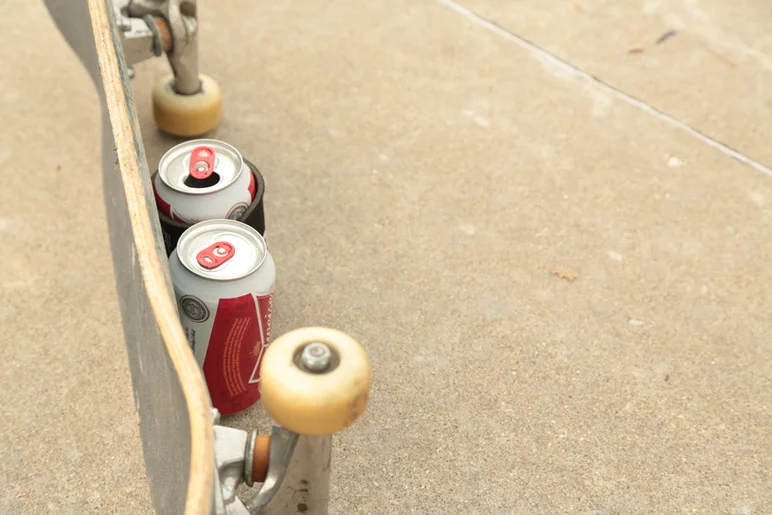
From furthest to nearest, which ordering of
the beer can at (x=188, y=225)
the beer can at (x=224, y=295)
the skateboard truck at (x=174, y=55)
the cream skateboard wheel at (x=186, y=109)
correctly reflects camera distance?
the cream skateboard wheel at (x=186, y=109)
the skateboard truck at (x=174, y=55)
the beer can at (x=188, y=225)
the beer can at (x=224, y=295)

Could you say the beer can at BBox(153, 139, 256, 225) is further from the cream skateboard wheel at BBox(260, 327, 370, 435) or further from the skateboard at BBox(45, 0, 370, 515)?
the cream skateboard wheel at BBox(260, 327, 370, 435)

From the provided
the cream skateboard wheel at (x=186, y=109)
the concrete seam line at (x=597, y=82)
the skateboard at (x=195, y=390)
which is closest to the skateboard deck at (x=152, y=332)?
the skateboard at (x=195, y=390)

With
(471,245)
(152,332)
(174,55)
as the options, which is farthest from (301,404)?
(174,55)

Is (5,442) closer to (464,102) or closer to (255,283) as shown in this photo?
(255,283)

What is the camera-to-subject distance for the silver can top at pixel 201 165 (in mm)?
1303

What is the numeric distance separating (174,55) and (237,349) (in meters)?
0.82

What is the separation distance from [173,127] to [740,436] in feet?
4.49

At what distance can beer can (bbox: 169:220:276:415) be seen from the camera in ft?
3.77

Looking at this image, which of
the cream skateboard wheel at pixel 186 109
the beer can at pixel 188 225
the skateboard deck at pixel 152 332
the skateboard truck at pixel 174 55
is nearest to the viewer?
the skateboard deck at pixel 152 332

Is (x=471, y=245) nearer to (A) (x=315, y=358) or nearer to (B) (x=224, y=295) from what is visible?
(B) (x=224, y=295)

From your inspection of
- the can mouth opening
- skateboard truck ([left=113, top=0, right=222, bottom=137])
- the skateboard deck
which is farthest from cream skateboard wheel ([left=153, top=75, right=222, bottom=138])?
the can mouth opening

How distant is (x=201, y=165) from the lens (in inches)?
51.8

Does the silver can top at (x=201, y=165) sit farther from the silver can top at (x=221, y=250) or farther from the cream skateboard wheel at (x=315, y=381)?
the cream skateboard wheel at (x=315, y=381)

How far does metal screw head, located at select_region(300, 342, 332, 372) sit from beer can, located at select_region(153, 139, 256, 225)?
1.73 feet
